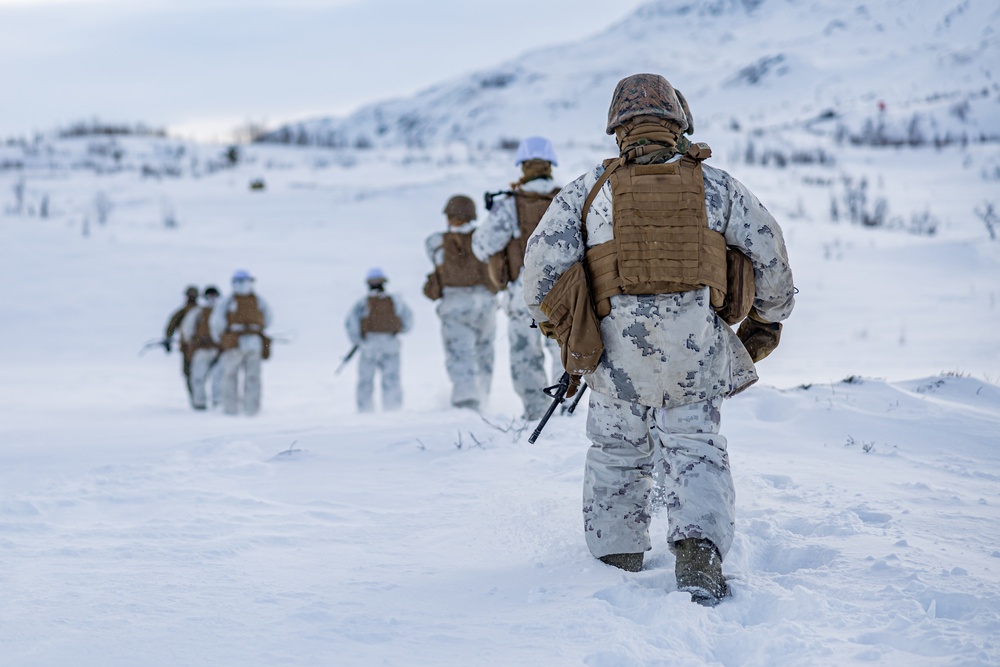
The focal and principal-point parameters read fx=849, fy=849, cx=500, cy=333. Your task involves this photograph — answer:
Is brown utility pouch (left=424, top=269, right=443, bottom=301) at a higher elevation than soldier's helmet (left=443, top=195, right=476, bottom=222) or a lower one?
lower

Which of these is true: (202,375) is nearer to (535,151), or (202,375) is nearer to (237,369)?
(237,369)

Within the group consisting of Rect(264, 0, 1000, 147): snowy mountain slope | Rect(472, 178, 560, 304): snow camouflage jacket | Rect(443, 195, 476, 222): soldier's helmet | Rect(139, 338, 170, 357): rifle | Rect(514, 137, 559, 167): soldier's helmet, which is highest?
Rect(264, 0, 1000, 147): snowy mountain slope

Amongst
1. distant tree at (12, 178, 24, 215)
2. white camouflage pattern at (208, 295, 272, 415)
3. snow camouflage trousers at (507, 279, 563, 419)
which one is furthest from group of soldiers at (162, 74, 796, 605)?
distant tree at (12, 178, 24, 215)

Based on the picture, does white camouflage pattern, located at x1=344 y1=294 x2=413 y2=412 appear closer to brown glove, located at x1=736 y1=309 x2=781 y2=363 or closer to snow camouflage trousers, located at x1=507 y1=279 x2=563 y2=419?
snow camouflage trousers, located at x1=507 y1=279 x2=563 y2=419

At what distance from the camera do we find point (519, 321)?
5.99 meters

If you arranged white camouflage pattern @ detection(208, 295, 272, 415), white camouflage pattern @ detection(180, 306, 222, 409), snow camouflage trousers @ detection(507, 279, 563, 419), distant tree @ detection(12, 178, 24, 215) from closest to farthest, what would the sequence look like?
snow camouflage trousers @ detection(507, 279, 563, 419) < white camouflage pattern @ detection(208, 295, 272, 415) < white camouflage pattern @ detection(180, 306, 222, 409) < distant tree @ detection(12, 178, 24, 215)

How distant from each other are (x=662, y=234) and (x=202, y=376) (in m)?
8.67

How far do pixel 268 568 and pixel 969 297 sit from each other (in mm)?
10561

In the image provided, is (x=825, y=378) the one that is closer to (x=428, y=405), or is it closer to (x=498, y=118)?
(x=428, y=405)

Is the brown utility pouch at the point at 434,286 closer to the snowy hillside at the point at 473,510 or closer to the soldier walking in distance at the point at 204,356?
the snowy hillside at the point at 473,510

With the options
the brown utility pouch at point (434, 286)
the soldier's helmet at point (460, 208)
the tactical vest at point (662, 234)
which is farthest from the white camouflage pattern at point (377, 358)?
the tactical vest at point (662, 234)

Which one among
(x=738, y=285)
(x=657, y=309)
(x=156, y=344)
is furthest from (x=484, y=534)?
(x=156, y=344)

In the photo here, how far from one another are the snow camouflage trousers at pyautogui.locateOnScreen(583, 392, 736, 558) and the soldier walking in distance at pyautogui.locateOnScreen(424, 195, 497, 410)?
14.7 ft

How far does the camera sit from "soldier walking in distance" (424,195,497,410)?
24.5ft
